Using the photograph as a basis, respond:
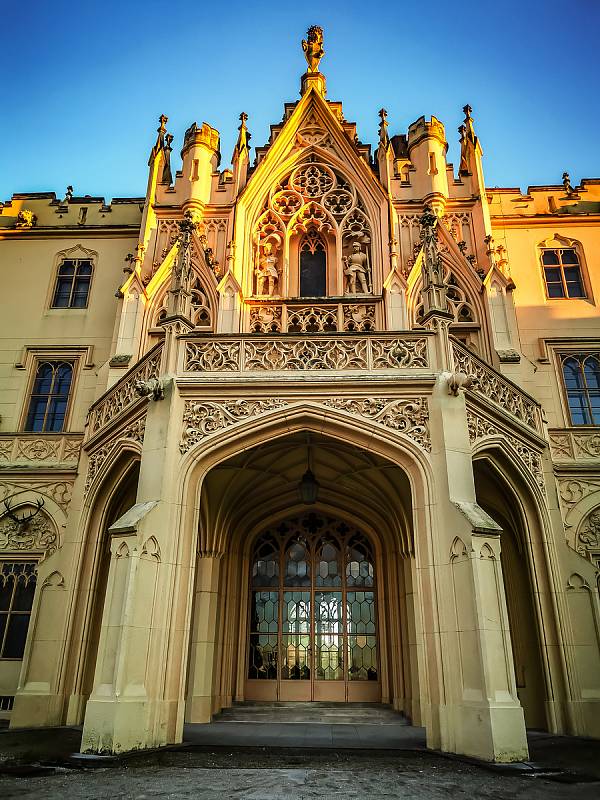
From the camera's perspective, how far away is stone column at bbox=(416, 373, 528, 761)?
7.15 meters

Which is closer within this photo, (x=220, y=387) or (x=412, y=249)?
(x=220, y=387)

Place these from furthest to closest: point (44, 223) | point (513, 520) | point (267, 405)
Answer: point (44, 223) → point (513, 520) → point (267, 405)

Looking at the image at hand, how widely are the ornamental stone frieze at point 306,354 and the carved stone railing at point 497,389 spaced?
2.42ft

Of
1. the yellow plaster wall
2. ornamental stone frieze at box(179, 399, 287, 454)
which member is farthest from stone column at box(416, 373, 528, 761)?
the yellow plaster wall

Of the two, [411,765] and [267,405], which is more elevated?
[267,405]

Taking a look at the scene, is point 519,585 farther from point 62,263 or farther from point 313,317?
point 62,263

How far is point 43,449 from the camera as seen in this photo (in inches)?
547

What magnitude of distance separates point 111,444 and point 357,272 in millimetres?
7280

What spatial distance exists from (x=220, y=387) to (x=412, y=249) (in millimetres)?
7682

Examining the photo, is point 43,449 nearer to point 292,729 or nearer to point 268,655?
point 268,655

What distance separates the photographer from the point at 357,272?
15.0 m

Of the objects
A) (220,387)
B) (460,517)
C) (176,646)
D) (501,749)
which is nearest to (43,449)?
(220,387)

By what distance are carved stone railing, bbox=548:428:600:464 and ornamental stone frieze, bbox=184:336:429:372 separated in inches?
210

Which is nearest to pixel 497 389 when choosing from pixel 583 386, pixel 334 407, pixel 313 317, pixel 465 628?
pixel 334 407
